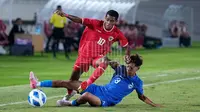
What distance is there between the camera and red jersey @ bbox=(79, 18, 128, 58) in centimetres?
1441

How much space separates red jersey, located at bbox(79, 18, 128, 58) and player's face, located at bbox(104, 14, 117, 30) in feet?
0.34

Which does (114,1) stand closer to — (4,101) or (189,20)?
(189,20)

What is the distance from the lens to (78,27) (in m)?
42.2

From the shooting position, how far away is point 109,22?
46.9 ft

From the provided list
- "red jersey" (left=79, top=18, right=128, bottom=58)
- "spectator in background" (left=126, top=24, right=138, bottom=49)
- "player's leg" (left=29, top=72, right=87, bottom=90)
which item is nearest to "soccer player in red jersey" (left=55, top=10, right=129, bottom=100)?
"red jersey" (left=79, top=18, right=128, bottom=58)

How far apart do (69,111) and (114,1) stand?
3646 cm

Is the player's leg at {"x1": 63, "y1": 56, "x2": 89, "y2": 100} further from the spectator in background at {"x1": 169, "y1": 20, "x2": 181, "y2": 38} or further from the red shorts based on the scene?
the spectator in background at {"x1": 169, "y1": 20, "x2": 181, "y2": 38}

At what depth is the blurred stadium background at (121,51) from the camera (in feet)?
52.1

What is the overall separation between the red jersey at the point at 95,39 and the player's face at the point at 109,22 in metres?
0.10

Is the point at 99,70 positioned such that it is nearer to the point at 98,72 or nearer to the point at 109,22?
the point at 98,72

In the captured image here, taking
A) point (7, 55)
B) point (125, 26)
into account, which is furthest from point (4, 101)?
point (125, 26)

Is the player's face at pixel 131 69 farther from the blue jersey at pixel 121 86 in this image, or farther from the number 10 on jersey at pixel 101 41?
the number 10 on jersey at pixel 101 41

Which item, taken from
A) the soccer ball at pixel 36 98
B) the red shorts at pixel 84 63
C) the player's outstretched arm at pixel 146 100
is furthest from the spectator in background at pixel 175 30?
the soccer ball at pixel 36 98

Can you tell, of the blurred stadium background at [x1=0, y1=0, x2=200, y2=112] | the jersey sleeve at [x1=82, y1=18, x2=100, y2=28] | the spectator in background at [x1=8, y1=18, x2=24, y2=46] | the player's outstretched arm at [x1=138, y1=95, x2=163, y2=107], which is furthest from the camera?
the spectator in background at [x1=8, y1=18, x2=24, y2=46]
